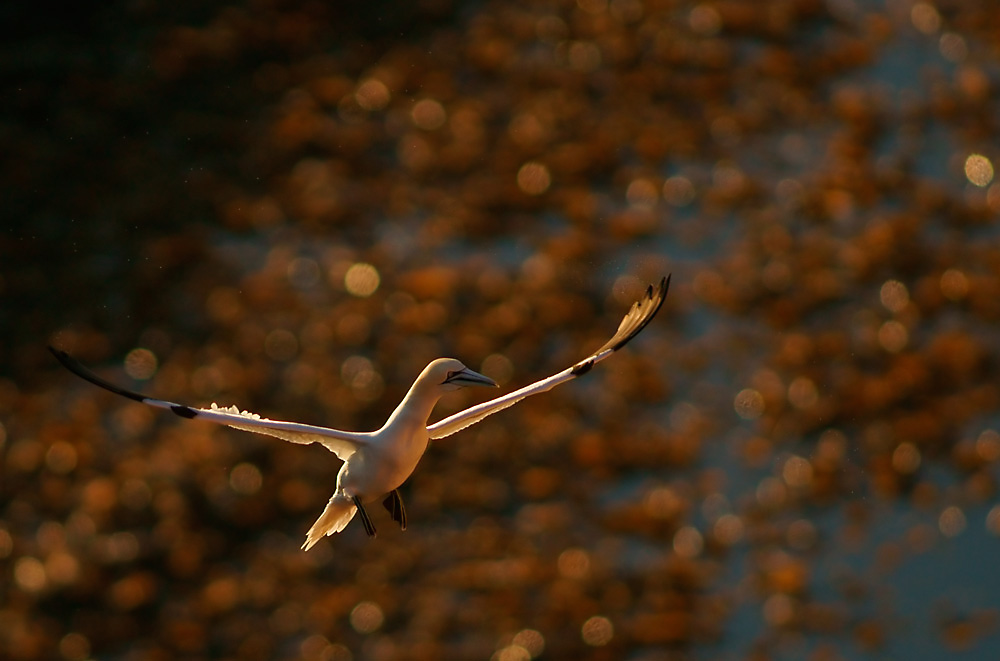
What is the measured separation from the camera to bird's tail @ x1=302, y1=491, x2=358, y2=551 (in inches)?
39.9

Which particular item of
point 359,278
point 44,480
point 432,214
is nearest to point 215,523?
point 44,480

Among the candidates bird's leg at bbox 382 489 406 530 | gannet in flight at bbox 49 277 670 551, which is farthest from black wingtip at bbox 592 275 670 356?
bird's leg at bbox 382 489 406 530

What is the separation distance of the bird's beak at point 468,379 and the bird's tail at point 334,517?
0.11 metres

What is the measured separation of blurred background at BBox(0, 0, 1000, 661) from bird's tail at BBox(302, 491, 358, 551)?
5.13m

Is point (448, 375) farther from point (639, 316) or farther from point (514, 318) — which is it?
point (514, 318)

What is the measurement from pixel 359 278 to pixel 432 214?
0.53 metres

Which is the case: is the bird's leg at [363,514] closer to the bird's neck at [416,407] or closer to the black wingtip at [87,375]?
the bird's neck at [416,407]

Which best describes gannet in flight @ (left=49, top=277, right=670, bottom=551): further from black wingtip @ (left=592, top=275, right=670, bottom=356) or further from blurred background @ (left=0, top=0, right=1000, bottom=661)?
A: blurred background @ (left=0, top=0, right=1000, bottom=661)

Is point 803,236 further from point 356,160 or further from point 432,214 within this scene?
point 356,160

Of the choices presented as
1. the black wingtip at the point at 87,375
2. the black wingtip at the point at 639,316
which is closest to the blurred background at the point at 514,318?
the black wingtip at the point at 639,316

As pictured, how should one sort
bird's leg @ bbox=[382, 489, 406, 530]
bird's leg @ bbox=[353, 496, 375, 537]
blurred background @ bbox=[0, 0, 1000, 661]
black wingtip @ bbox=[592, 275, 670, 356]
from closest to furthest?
bird's leg @ bbox=[353, 496, 375, 537], bird's leg @ bbox=[382, 489, 406, 530], black wingtip @ bbox=[592, 275, 670, 356], blurred background @ bbox=[0, 0, 1000, 661]

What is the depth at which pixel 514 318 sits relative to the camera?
662 cm

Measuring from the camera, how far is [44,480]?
6.61 meters

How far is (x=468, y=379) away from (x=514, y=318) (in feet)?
18.4
